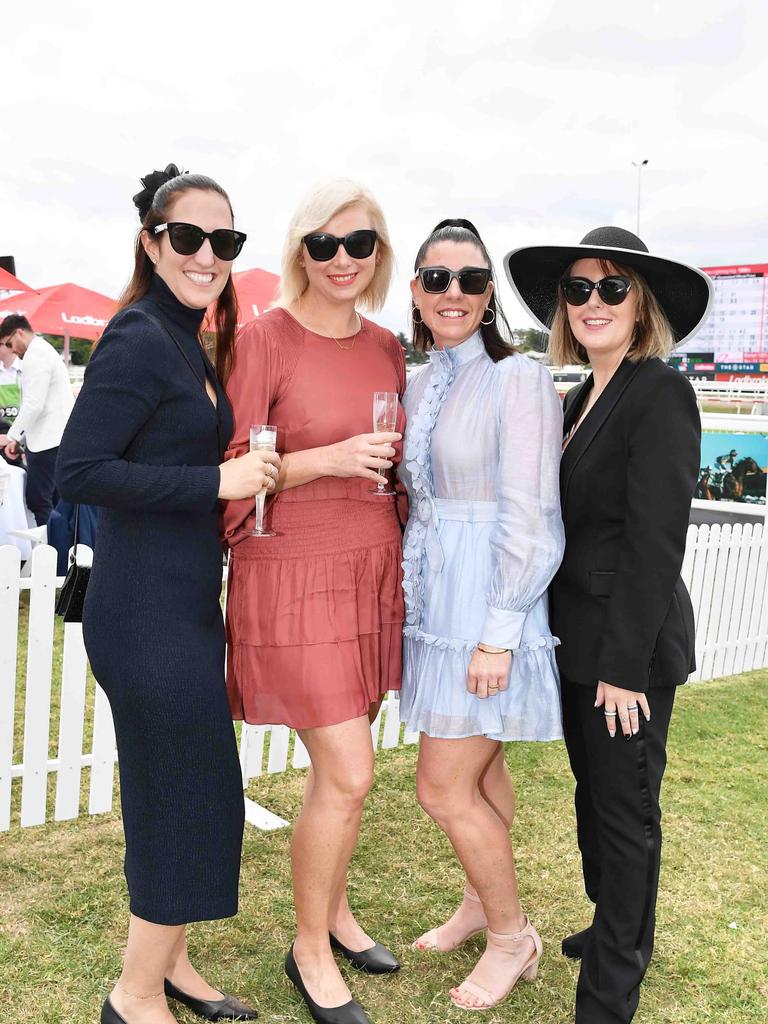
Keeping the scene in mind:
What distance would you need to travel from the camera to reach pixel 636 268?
2.85 meters

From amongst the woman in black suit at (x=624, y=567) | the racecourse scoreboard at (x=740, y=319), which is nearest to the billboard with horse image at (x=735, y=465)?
the racecourse scoreboard at (x=740, y=319)

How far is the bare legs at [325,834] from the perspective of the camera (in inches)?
114

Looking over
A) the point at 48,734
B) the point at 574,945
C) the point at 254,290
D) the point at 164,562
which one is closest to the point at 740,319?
the point at 254,290

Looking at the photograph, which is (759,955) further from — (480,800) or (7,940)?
(7,940)

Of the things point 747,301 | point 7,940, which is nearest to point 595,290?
point 7,940

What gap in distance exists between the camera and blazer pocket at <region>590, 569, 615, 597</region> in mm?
2705

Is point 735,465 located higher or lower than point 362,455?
lower

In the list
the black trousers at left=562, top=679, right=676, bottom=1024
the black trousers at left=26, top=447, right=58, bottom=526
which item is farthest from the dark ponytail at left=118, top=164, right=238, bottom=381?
the black trousers at left=26, top=447, right=58, bottom=526

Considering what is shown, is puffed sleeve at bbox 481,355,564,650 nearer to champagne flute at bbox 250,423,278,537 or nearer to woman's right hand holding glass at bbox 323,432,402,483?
woman's right hand holding glass at bbox 323,432,402,483

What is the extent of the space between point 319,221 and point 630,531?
1361 millimetres

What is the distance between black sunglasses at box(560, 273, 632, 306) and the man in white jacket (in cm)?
701

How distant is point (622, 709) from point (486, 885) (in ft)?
2.88

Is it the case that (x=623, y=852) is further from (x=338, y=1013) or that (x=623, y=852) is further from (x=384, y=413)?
(x=384, y=413)

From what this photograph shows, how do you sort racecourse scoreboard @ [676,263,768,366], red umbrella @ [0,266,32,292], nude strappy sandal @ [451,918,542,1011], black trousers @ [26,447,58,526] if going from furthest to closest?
racecourse scoreboard @ [676,263,768,366] → red umbrella @ [0,266,32,292] → black trousers @ [26,447,58,526] → nude strappy sandal @ [451,918,542,1011]
